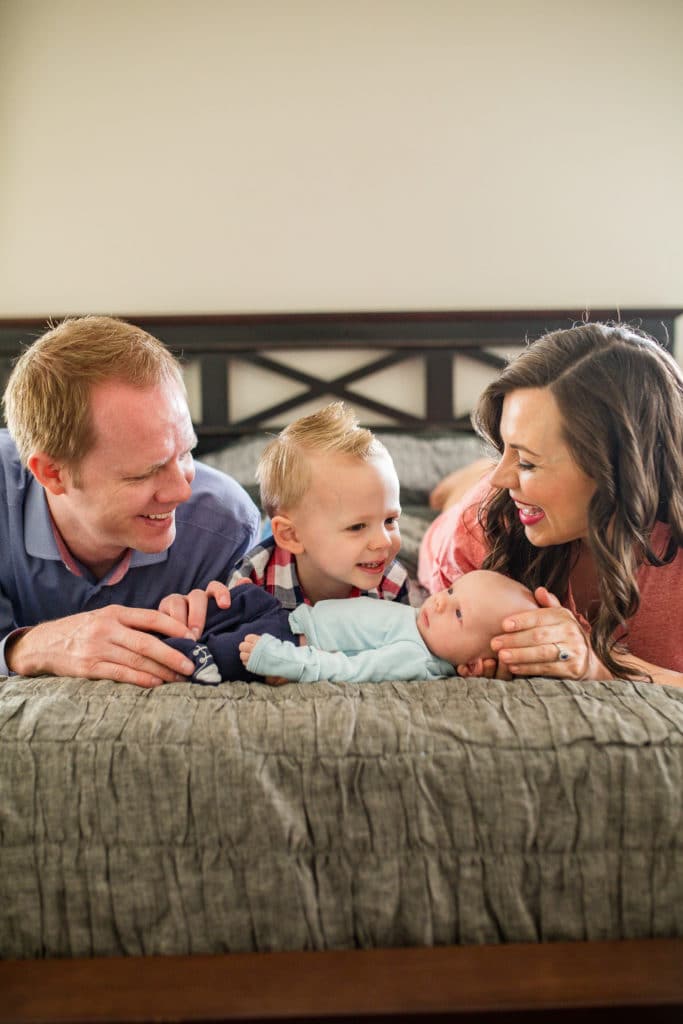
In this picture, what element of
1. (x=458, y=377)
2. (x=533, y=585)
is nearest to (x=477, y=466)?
(x=458, y=377)

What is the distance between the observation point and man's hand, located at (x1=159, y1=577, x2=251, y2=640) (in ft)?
4.18

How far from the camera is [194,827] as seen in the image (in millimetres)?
965

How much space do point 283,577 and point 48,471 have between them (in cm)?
43

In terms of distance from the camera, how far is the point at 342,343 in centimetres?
319

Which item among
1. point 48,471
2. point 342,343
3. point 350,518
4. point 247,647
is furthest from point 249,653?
point 342,343

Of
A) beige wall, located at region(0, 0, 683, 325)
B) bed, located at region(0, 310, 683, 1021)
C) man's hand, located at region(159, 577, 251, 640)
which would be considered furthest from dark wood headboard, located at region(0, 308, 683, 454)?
bed, located at region(0, 310, 683, 1021)

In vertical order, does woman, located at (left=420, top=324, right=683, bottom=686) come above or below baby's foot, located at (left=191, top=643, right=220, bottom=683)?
above

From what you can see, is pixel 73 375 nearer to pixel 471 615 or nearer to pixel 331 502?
pixel 331 502

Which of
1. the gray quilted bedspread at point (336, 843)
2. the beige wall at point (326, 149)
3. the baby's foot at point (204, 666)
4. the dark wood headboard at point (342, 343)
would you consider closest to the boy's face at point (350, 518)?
the baby's foot at point (204, 666)

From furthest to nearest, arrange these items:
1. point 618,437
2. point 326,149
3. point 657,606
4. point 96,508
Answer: point 326,149, point 96,508, point 657,606, point 618,437

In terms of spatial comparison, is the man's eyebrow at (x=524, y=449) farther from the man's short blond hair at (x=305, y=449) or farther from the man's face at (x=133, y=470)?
the man's face at (x=133, y=470)

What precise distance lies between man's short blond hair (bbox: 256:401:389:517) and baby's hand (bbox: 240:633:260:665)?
0.24 metres

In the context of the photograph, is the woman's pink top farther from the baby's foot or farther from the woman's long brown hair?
the baby's foot

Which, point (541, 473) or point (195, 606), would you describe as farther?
point (195, 606)
